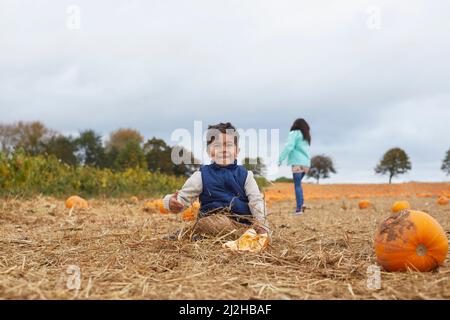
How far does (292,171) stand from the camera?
9.69 metres

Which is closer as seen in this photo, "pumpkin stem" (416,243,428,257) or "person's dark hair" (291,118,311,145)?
"pumpkin stem" (416,243,428,257)

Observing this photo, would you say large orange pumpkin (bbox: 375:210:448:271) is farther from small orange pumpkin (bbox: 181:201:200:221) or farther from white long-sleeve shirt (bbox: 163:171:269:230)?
small orange pumpkin (bbox: 181:201:200:221)

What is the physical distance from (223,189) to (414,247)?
1855mm

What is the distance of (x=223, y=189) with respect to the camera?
4734mm

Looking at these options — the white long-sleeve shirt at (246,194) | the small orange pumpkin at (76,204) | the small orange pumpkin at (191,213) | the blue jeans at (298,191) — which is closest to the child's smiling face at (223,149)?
the white long-sleeve shirt at (246,194)

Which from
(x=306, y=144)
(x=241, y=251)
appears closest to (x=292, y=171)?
(x=306, y=144)

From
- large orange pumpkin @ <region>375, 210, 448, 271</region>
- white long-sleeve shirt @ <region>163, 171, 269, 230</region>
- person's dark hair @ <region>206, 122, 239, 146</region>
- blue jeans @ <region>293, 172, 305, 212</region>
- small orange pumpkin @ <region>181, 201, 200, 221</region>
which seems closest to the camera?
large orange pumpkin @ <region>375, 210, 448, 271</region>

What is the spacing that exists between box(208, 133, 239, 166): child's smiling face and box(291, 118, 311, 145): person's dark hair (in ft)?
17.3

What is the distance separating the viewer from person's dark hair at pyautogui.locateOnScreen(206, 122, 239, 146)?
478 cm

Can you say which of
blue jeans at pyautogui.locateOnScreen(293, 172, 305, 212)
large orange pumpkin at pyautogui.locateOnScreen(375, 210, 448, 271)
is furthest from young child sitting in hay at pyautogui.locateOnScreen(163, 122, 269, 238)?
blue jeans at pyautogui.locateOnScreen(293, 172, 305, 212)

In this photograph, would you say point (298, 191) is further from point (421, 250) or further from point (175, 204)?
point (421, 250)

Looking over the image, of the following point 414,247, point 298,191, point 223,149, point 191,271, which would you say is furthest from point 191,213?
point 298,191
